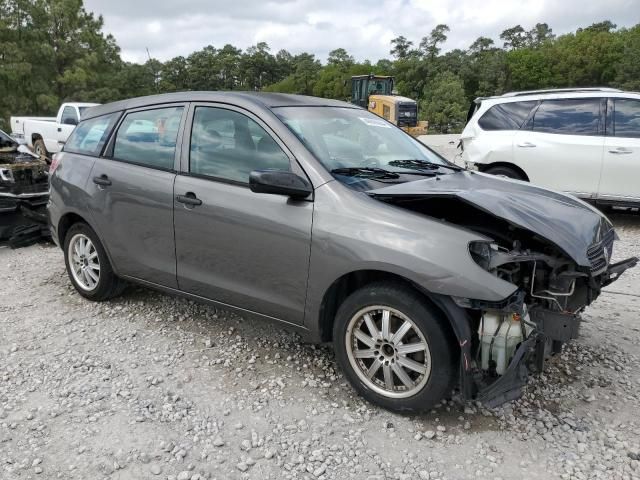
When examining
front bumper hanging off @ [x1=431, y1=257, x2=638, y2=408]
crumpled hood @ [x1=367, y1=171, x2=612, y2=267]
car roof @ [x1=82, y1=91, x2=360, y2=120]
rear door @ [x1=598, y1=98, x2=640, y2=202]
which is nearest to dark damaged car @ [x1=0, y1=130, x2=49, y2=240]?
car roof @ [x1=82, y1=91, x2=360, y2=120]

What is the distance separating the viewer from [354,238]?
2936 millimetres

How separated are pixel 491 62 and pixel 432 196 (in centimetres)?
6778

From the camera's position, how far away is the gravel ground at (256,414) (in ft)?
8.64

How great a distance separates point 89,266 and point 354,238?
2.79m

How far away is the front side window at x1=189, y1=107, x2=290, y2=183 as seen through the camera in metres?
3.40

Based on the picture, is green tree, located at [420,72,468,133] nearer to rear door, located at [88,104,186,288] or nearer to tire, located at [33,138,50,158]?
tire, located at [33,138,50,158]

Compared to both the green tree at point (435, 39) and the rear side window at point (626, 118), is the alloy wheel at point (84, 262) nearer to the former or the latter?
the rear side window at point (626, 118)

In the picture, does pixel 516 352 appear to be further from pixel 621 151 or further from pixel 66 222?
pixel 621 151

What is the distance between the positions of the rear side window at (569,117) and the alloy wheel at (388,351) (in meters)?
5.90

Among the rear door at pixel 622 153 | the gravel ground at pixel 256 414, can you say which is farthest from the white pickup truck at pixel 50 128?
the rear door at pixel 622 153

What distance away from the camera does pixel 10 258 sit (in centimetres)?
629

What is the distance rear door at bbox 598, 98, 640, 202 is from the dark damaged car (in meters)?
7.56

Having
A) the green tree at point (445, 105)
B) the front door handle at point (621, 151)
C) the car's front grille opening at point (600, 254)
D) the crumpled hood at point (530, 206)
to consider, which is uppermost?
the green tree at point (445, 105)

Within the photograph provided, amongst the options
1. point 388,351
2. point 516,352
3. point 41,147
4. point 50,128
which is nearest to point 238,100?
point 388,351
